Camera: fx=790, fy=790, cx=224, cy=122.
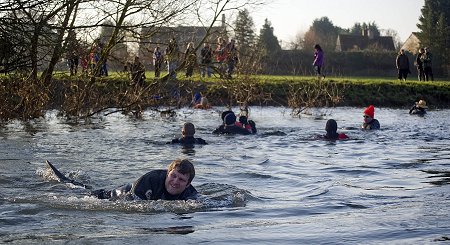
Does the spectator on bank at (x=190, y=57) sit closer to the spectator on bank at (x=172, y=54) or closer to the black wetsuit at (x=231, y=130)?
the spectator on bank at (x=172, y=54)

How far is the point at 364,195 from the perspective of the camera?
1127cm

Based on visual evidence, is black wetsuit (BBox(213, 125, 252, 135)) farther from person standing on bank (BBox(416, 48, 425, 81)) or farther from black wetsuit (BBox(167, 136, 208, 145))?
person standing on bank (BBox(416, 48, 425, 81))

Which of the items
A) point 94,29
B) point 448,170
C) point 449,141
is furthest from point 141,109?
point 448,170

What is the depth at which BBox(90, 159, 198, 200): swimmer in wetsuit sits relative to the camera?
384 inches

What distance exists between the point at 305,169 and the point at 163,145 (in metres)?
4.88

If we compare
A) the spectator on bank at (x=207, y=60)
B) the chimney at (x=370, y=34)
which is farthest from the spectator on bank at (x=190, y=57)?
the chimney at (x=370, y=34)

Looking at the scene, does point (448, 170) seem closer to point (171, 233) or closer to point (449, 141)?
point (449, 141)

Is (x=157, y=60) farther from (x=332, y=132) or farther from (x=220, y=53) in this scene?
(x=332, y=132)

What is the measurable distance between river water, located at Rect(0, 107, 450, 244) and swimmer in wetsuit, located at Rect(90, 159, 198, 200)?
7.7 inches

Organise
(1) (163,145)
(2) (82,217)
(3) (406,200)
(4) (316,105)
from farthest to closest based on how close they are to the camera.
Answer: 1. (4) (316,105)
2. (1) (163,145)
3. (3) (406,200)
4. (2) (82,217)

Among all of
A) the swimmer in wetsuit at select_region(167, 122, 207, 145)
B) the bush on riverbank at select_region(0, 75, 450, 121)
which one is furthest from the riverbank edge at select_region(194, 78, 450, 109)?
the swimmer in wetsuit at select_region(167, 122, 207, 145)

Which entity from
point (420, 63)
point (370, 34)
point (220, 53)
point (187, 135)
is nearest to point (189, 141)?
point (187, 135)

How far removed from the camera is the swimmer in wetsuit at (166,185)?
32.0 feet

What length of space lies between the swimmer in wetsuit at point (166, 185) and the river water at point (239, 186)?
0.20 m
